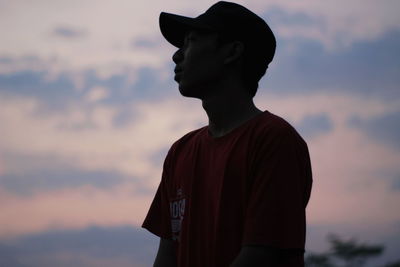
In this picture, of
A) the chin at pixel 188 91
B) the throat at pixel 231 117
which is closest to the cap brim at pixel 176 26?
the chin at pixel 188 91

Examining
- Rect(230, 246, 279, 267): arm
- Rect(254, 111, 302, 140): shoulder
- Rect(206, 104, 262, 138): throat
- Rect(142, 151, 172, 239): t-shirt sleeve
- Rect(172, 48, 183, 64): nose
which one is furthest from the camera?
Rect(142, 151, 172, 239): t-shirt sleeve

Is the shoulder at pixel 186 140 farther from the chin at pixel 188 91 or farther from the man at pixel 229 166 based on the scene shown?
the chin at pixel 188 91

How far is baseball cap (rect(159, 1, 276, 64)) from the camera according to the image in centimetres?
332

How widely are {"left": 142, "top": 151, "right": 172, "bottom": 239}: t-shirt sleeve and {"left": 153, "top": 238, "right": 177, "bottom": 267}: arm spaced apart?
4 cm

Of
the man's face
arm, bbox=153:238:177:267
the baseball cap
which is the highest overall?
the baseball cap

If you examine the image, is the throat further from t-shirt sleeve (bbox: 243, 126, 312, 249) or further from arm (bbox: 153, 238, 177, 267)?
arm (bbox: 153, 238, 177, 267)

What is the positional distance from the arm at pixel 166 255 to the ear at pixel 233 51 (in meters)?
0.97

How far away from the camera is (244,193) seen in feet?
9.86

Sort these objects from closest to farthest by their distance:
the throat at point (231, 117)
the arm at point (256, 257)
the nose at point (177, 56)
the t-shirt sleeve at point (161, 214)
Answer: the arm at point (256, 257)
the throat at point (231, 117)
the nose at point (177, 56)
the t-shirt sleeve at point (161, 214)

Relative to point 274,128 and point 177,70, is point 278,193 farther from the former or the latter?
point 177,70

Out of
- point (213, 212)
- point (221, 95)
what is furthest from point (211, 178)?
point (221, 95)

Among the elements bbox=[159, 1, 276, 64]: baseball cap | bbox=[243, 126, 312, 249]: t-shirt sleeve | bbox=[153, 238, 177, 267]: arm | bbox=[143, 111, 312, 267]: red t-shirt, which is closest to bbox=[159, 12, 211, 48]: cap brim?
bbox=[159, 1, 276, 64]: baseball cap

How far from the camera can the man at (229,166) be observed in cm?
290

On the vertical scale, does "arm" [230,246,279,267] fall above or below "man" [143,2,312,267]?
below
